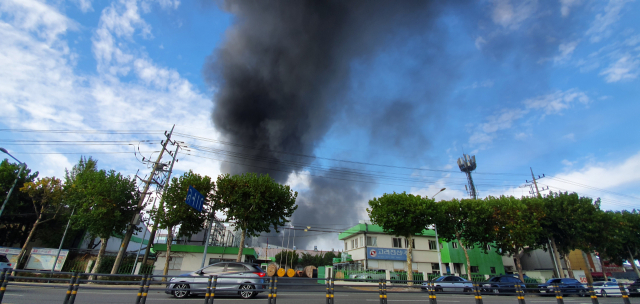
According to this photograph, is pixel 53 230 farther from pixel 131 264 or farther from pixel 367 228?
pixel 367 228

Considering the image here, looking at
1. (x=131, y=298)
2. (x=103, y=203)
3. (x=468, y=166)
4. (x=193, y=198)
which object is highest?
(x=468, y=166)

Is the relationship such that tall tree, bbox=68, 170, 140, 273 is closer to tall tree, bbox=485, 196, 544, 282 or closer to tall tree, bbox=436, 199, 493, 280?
tall tree, bbox=436, 199, 493, 280

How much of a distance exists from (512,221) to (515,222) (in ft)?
1.05

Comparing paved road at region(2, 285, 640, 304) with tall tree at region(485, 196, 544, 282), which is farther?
tall tree at region(485, 196, 544, 282)

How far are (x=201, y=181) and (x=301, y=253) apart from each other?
60674 mm

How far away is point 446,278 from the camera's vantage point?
22688mm

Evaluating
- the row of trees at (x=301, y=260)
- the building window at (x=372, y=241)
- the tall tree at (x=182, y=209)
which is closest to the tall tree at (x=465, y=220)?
the building window at (x=372, y=241)

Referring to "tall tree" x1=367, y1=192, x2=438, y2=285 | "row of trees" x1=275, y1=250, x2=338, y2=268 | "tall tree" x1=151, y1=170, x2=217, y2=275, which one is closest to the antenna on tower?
"row of trees" x1=275, y1=250, x2=338, y2=268

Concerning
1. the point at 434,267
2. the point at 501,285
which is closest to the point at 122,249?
the point at 501,285

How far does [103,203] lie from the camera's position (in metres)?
25.2

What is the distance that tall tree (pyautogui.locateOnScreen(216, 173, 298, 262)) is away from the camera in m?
25.8

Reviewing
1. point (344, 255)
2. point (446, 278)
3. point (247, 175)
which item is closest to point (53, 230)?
point (247, 175)

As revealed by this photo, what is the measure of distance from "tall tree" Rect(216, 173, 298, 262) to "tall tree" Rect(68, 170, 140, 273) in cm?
913

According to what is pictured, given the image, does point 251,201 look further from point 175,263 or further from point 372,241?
point 372,241
